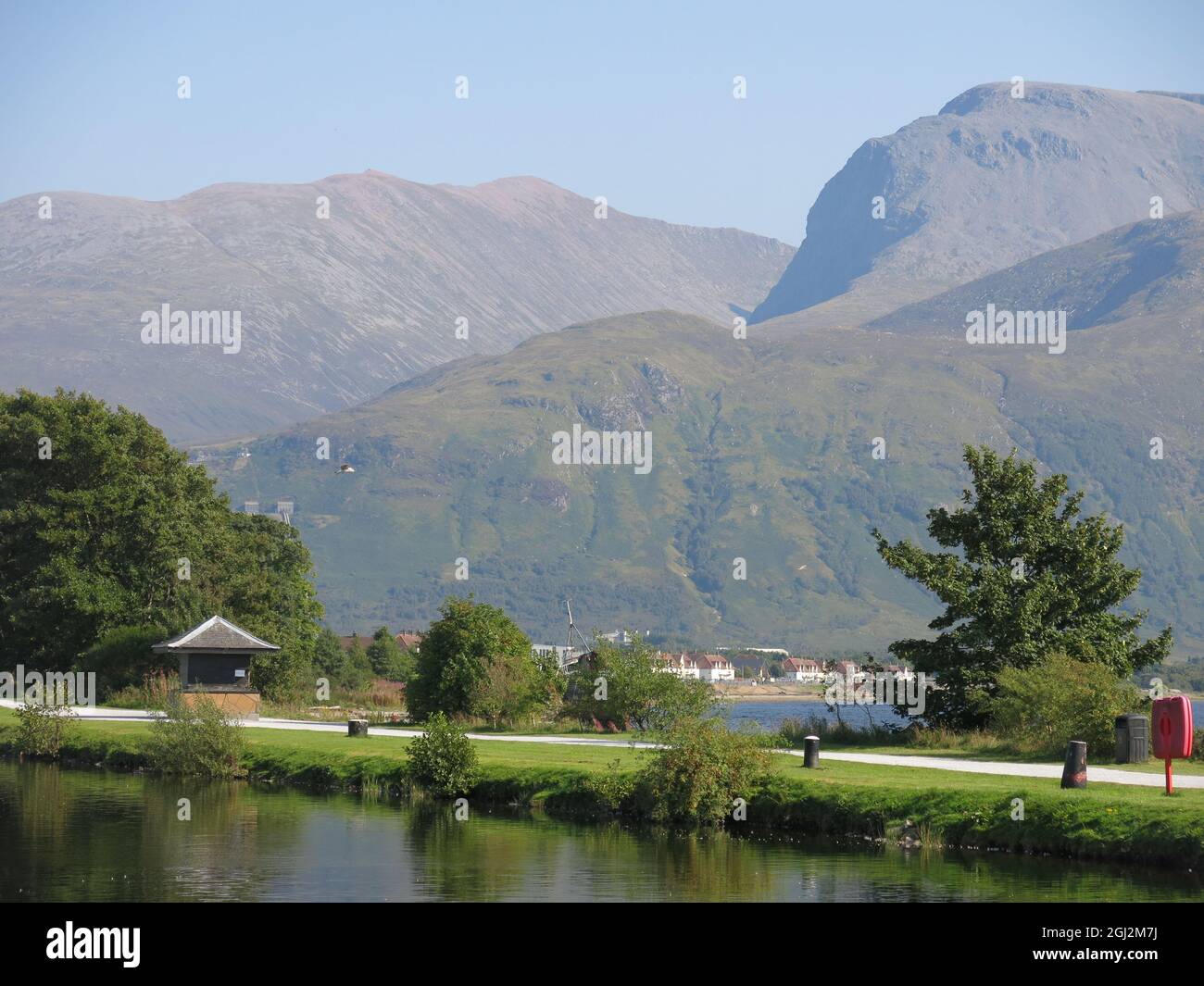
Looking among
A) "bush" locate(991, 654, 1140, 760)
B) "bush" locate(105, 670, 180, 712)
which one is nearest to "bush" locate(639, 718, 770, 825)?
"bush" locate(991, 654, 1140, 760)

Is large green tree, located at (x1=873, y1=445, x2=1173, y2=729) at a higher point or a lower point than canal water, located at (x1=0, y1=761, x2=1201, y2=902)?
higher

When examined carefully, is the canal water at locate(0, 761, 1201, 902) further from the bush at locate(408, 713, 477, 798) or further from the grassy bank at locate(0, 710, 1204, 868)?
the bush at locate(408, 713, 477, 798)

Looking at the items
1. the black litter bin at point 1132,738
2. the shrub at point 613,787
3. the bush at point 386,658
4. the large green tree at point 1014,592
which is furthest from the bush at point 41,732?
the bush at point 386,658

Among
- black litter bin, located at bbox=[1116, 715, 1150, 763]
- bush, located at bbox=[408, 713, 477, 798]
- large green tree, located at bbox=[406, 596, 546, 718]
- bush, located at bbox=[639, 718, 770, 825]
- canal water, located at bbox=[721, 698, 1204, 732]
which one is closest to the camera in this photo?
bush, located at bbox=[639, 718, 770, 825]

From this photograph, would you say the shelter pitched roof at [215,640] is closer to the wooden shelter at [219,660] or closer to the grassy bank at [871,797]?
the wooden shelter at [219,660]

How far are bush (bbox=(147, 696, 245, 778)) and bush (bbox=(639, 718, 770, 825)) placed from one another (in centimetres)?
1751

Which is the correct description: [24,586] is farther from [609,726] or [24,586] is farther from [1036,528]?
[1036,528]

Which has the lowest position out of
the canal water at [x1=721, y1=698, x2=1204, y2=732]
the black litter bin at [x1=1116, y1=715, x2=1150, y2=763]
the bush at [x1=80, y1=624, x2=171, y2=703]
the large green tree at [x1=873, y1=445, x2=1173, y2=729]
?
the canal water at [x1=721, y1=698, x2=1204, y2=732]

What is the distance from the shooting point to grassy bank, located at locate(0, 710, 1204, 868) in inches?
1287

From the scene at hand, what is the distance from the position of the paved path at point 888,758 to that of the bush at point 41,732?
4983 millimetres

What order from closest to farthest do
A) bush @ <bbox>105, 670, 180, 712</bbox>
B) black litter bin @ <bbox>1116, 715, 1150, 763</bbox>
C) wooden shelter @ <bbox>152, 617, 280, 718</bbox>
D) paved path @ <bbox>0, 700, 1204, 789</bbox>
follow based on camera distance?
paved path @ <bbox>0, 700, 1204, 789</bbox> < black litter bin @ <bbox>1116, 715, 1150, 763</bbox> < bush @ <bbox>105, 670, 180, 712</bbox> < wooden shelter @ <bbox>152, 617, 280, 718</bbox>

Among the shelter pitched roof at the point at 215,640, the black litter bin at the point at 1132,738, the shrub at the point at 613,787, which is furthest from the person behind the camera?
the shelter pitched roof at the point at 215,640

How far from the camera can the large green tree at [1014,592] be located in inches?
2026
